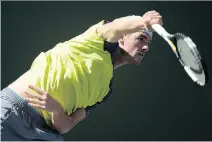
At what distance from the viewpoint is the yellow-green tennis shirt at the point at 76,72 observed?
69.5 inches

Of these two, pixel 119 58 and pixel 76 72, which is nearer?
pixel 76 72

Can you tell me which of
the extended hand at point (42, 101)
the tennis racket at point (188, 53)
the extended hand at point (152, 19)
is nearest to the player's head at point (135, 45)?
the tennis racket at point (188, 53)

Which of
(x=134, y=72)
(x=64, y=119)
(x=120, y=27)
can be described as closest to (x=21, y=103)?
(x=64, y=119)

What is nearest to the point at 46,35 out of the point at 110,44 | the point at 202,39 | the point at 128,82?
the point at 128,82

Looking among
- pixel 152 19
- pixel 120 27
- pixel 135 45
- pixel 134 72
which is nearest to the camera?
pixel 152 19

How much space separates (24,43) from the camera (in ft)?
13.0

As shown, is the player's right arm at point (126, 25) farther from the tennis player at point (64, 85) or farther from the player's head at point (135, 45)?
the player's head at point (135, 45)

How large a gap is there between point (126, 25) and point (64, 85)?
0.33m

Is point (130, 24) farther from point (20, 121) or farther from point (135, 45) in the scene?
point (20, 121)

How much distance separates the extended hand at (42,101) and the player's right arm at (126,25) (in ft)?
1.16

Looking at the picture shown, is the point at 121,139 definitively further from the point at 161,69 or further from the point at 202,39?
the point at 202,39

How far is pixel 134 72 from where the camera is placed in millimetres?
4023

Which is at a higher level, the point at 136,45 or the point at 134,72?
the point at 136,45

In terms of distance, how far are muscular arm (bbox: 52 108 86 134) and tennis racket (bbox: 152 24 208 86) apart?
457mm
